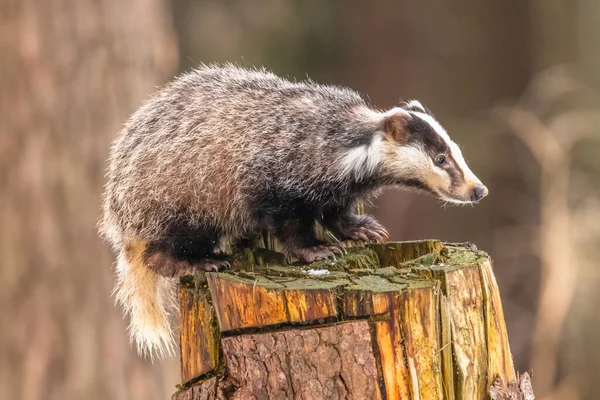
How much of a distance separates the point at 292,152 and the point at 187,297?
5.19 feet

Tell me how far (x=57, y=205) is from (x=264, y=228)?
122 inches

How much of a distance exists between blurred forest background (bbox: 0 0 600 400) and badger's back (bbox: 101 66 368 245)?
2.37m

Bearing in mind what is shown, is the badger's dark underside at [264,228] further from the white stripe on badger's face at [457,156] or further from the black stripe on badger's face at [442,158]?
the white stripe on badger's face at [457,156]

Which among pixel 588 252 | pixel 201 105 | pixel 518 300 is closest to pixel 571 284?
pixel 588 252

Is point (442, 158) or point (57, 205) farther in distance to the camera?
point (57, 205)

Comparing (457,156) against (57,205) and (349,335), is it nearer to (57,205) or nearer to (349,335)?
(349,335)

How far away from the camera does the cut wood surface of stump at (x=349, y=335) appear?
438 centimetres

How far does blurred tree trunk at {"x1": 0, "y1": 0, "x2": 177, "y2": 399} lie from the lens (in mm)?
8492

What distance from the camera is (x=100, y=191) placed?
8750mm

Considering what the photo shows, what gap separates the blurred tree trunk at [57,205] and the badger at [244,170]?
7.41ft

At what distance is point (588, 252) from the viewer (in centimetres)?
1006

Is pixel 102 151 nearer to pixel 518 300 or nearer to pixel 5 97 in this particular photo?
pixel 5 97

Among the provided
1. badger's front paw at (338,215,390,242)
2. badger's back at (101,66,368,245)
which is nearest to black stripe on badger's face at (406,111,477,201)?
badger's back at (101,66,368,245)

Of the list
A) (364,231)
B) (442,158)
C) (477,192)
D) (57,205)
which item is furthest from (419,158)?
(57,205)
